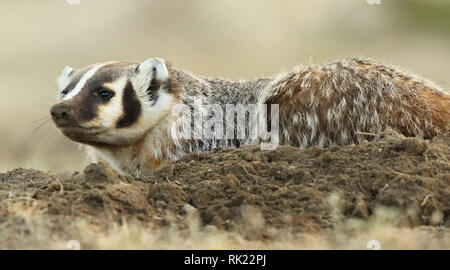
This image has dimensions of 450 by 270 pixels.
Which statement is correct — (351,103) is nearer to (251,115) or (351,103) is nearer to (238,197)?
(251,115)

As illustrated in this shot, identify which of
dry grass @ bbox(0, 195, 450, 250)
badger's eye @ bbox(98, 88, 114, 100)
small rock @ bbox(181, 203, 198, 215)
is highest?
badger's eye @ bbox(98, 88, 114, 100)

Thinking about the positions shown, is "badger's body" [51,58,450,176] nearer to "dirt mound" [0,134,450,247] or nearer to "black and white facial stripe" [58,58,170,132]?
"black and white facial stripe" [58,58,170,132]

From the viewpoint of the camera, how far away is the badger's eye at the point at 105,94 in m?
7.22

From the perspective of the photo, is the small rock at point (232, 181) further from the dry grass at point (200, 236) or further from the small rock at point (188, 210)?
the dry grass at point (200, 236)

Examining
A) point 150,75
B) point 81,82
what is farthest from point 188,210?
point 150,75

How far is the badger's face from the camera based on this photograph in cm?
695

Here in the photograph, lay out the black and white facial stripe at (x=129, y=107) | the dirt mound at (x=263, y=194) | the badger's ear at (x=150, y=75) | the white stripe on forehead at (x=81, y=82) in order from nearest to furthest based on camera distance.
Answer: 1. the dirt mound at (x=263, y=194)
2. the white stripe on forehead at (x=81, y=82)
3. the black and white facial stripe at (x=129, y=107)
4. the badger's ear at (x=150, y=75)

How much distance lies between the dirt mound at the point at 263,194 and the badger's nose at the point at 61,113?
830mm

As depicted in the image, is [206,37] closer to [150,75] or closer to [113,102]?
[150,75]

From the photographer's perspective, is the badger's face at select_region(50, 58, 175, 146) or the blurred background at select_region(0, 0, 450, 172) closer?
the badger's face at select_region(50, 58, 175, 146)

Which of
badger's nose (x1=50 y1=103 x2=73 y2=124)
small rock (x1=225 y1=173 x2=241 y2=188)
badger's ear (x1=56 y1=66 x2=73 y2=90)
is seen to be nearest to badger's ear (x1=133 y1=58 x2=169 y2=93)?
badger's ear (x1=56 y1=66 x2=73 y2=90)

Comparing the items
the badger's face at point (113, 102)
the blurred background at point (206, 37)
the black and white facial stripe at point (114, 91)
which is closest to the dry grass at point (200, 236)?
the badger's face at point (113, 102)
